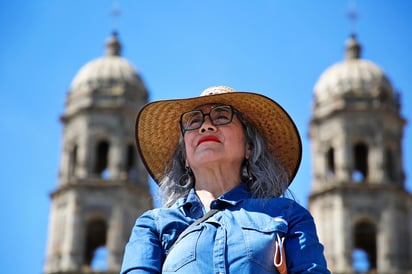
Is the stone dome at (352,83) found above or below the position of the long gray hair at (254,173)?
above

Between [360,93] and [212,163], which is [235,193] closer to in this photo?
[212,163]

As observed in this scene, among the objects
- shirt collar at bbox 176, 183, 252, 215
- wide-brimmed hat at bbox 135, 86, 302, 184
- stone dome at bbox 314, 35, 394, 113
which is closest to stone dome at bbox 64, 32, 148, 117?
stone dome at bbox 314, 35, 394, 113

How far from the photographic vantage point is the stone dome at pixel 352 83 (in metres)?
42.2

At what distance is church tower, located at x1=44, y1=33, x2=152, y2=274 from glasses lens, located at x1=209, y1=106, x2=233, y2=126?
32.3 meters

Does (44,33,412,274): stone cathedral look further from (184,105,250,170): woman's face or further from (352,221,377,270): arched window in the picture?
(184,105,250,170): woman's face

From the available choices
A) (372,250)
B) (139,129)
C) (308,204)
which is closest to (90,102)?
(308,204)

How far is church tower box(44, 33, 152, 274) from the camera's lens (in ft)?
131

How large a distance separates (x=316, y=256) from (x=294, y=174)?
3.00 feet

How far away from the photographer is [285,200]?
6.03 meters

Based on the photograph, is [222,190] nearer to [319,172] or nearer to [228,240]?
[228,240]

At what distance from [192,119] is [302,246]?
1.07m

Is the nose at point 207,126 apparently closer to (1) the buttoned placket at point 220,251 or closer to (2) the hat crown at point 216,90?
(2) the hat crown at point 216,90

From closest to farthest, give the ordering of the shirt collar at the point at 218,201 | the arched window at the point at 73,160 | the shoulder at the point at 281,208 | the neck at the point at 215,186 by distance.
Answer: the shoulder at the point at 281,208 → the shirt collar at the point at 218,201 → the neck at the point at 215,186 → the arched window at the point at 73,160

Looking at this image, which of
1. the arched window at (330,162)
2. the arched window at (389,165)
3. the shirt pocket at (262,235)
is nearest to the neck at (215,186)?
the shirt pocket at (262,235)
